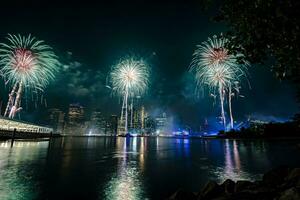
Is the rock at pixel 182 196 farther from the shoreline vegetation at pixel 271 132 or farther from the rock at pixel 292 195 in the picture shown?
the shoreline vegetation at pixel 271 132

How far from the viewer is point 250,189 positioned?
559 inches

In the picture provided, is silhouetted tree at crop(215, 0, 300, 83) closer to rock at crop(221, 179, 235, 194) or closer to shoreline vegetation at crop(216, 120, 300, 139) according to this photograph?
rock at crop(221, 179, 235, 194)

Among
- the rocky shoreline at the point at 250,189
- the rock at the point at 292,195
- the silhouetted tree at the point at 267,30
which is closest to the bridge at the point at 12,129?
the rocky shoreline at the point at 250,189

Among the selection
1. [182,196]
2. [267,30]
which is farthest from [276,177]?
[267,30]

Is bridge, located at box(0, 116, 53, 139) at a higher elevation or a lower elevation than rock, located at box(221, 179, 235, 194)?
higher

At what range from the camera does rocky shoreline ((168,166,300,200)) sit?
11539mm

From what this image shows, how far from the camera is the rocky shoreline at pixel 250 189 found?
1154cm

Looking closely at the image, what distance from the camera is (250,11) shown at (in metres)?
10.7

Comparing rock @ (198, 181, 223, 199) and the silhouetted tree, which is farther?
rock @ (198, 181, 223, 199)

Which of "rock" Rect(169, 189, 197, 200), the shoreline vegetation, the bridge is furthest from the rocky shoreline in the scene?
the shoreline vegetation

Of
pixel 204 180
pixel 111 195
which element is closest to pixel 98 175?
pixel 111 195

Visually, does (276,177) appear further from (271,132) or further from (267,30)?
(271,132)

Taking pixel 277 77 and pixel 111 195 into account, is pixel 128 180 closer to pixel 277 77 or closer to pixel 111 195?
pixel 111 195

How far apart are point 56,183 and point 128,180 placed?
7.46 metres
